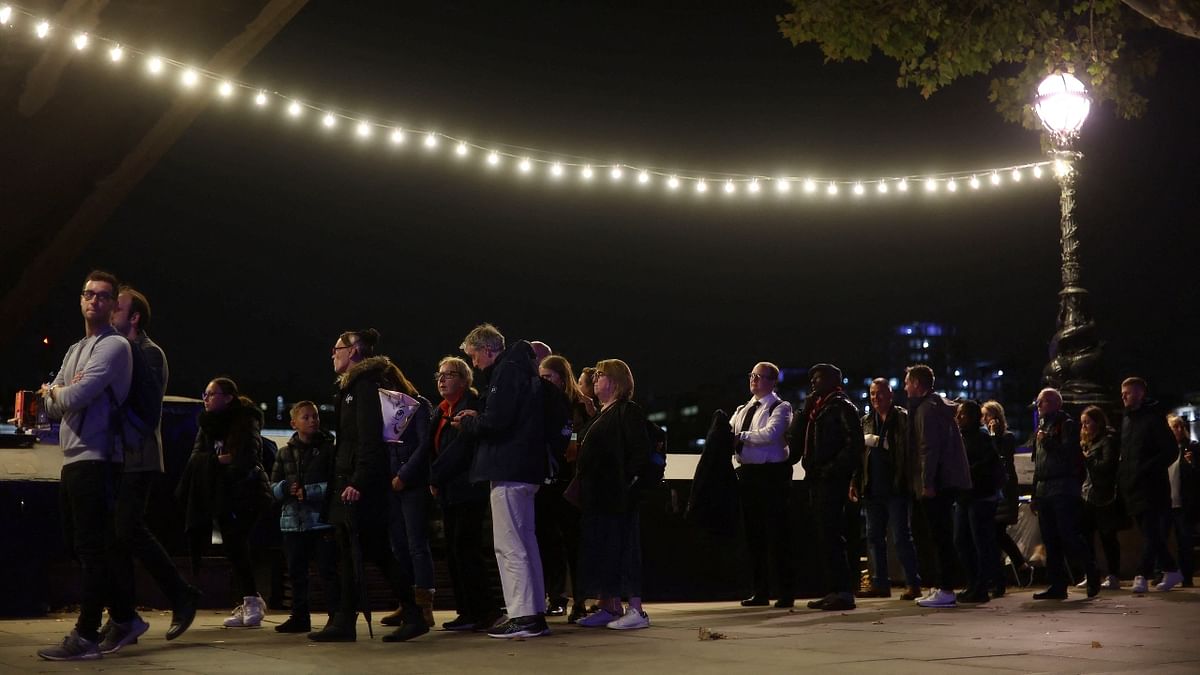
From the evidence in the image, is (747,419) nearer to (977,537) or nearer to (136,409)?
(977,537)

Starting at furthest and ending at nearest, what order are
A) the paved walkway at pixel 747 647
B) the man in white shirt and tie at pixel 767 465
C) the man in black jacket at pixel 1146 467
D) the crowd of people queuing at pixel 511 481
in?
the man in black jacket at pixel 1146 467 → the man in white shirt and tie at pixel 767 465 → the crowd of people queuing at pixel 511 481 → the paved walkway at pixel 747 647

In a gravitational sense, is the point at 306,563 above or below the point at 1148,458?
below

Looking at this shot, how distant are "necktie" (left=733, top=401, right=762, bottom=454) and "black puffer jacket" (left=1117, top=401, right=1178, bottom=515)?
3.56m

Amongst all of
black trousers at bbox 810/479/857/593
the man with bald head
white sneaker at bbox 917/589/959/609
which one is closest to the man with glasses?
black trousers at bbox 810/479/857/593

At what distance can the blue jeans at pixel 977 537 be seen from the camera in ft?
33.5

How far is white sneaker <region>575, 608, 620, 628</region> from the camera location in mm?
8125

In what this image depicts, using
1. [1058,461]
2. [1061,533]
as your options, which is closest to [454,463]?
[1058,461]

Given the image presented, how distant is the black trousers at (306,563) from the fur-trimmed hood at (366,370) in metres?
0.93

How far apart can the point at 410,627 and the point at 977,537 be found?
16.3ft

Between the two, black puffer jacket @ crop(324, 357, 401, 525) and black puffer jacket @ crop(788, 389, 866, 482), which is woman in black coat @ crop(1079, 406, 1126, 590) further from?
black puffer jacket @ crop(324, 357, 401, 525)

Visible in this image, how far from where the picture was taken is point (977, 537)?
33.9 feet

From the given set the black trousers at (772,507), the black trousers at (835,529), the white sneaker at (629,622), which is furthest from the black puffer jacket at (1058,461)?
the white sneaker at (629,622)

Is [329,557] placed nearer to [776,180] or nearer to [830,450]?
[830,450]

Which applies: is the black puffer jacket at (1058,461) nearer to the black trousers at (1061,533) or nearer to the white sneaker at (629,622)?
the black trousers at (1061,533)
